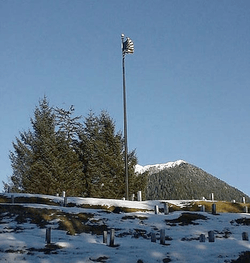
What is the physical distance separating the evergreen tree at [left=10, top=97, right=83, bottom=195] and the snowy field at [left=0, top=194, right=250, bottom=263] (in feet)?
57.6

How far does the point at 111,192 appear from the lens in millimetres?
48562

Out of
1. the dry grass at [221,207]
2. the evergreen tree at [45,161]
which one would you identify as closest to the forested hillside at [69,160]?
the evergreen tree at [45,161]

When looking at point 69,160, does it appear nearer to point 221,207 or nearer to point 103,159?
point 103,159

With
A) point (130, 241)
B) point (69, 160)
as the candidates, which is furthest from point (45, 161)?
point (130, 241)

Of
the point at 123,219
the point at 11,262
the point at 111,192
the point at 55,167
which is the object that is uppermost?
the point at 55,167

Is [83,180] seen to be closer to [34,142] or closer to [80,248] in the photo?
[34,142]

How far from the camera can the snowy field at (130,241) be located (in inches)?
704

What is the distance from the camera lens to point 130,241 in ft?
72.5

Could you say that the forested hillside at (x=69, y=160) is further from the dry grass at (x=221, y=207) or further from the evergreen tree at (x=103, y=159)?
the dry grass at (x=221, y=207)

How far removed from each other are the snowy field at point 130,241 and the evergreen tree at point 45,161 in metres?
17.5

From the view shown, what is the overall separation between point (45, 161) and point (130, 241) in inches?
1145

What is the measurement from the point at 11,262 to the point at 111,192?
107ft

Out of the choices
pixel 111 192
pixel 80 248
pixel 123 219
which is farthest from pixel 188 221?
pixel 111 192

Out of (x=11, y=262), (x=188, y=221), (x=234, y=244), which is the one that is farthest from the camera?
(x=188, y=221)
